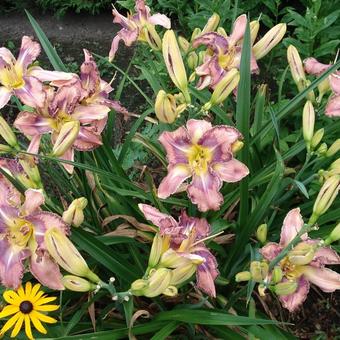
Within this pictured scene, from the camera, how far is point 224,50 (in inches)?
67.1

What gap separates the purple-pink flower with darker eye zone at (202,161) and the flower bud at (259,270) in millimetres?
192

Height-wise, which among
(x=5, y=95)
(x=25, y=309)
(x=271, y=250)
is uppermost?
(x=5, y=95)

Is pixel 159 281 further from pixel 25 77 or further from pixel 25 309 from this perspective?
pixel 25 77

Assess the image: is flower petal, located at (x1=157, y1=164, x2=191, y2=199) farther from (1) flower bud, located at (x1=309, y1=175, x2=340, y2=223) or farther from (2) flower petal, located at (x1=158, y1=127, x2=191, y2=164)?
(1) flower bud, located at (x1=309, y1=175, x2=340, y2=223)

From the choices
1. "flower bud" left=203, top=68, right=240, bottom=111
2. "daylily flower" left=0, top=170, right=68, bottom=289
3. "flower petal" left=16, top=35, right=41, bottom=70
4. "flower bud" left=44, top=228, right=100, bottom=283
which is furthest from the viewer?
"flower petal" left=16, top=35, right=41, bottom=70

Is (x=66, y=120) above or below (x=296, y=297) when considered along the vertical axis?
above

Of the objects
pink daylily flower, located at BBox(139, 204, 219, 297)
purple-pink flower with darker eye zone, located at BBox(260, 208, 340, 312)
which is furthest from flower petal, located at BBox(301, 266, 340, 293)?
pink daylily flower, located at BBox(139, 204, 219, 297)

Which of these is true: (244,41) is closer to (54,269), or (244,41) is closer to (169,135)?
(169,135)

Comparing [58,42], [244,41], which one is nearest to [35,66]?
[244,41]

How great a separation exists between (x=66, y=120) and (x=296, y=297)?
76cm

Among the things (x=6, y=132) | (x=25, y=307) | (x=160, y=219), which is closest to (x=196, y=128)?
(x=160, y=219)

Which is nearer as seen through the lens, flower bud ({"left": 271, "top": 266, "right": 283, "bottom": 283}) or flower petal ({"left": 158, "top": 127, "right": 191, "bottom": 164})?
flower bud ({"left": 271, "top": 266, "right": 283, "bottom": 283})

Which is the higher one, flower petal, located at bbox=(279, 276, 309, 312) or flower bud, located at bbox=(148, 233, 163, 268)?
flower bud, located at bbox=(148, 233, 163, 268)

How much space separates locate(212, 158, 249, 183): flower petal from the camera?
1.50 metres
